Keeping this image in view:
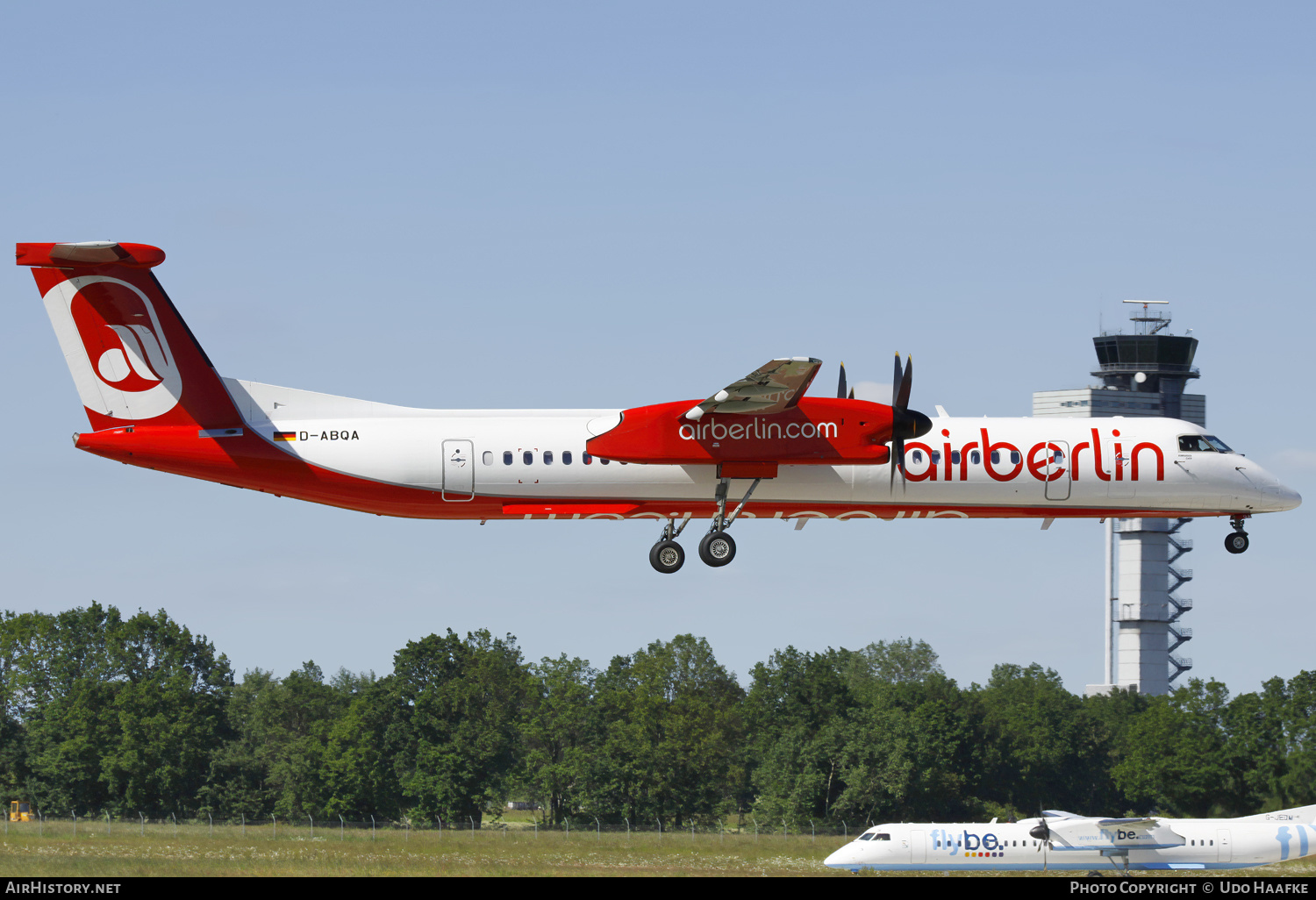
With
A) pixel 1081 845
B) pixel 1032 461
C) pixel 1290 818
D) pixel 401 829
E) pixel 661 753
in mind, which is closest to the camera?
pixel 1032 461

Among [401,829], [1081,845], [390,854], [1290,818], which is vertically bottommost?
[401,829]

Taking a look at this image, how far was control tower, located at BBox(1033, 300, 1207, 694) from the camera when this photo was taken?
471ft

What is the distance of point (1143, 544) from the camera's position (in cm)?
14300

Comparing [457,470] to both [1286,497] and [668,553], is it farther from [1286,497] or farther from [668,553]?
[1286,497]

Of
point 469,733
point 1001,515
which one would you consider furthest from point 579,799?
point 1001,515

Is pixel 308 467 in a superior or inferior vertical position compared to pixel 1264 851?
superior

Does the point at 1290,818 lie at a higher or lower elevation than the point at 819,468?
lower

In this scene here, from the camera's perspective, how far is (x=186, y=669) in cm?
10919

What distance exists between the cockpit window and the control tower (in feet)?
357

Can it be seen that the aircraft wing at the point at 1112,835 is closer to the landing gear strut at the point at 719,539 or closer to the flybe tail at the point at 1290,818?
the flybe tail at the point at 1290,818

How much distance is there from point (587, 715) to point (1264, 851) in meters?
51.6

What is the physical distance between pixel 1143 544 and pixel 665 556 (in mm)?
117322

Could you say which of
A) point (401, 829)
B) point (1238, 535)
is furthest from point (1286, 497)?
point (401, 829)
